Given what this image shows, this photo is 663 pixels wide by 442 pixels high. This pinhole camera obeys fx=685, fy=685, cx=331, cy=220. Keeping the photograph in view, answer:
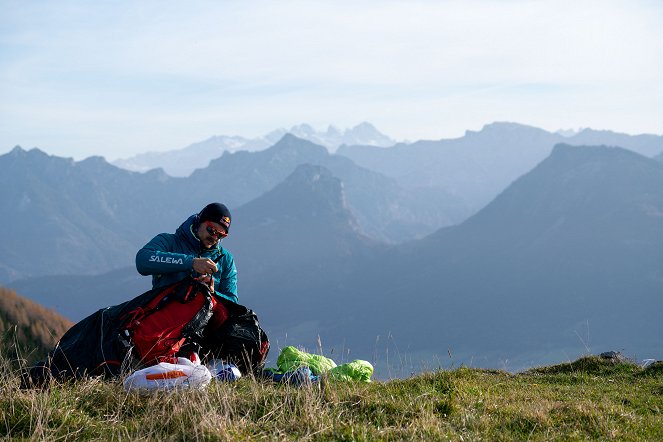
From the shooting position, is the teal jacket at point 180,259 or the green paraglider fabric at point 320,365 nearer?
the teal jacket at point 180,259

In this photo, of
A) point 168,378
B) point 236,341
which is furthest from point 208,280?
point 168,378

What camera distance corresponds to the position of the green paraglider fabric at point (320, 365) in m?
9.13

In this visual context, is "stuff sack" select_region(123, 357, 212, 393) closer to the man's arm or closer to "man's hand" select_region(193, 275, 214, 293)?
"man's hand" select_region(193, 275, 214, 293)

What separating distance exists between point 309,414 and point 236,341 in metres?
2.67

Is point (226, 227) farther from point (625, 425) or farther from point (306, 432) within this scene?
point (625, 425)

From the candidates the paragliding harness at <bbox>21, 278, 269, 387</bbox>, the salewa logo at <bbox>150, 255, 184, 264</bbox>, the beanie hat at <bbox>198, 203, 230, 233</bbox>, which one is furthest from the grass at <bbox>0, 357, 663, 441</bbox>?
the beanie hat at <bbox>198, 203, 230, 233</bbox>

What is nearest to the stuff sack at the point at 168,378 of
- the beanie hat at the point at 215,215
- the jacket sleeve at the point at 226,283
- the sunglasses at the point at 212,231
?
the jacket sleeve at the point at 226,283

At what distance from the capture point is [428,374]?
847 centimetres

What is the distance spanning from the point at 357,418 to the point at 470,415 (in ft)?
3.63

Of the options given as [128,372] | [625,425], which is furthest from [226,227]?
[625,425]

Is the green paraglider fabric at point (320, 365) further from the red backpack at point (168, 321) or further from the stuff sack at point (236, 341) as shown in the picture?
the red backpack at point (168, 321)

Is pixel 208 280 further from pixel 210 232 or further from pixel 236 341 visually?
pixel 236 341

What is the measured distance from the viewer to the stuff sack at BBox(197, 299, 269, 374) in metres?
8.59

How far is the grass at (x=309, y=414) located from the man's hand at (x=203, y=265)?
1330 mm
